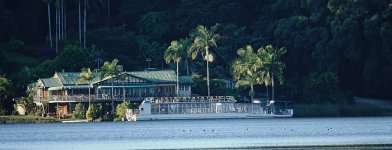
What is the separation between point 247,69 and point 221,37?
7.94 metres

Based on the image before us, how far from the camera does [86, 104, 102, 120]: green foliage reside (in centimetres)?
15625

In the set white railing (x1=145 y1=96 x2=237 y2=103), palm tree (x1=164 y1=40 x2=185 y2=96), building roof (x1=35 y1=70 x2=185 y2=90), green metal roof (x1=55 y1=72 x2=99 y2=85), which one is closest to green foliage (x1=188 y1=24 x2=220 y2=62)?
palm tree (x1=164 y1=40 x2=185 y2=96)

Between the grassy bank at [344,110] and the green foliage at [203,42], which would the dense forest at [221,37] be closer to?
the grassy bank at [344,110]

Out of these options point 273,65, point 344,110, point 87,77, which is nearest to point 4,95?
point 87,77

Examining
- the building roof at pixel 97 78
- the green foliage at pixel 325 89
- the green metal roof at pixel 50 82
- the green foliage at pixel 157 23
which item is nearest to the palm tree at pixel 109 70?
the building roof at pixel 97 78

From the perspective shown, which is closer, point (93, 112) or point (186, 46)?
point (93, 112)

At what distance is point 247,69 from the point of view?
16612 cm

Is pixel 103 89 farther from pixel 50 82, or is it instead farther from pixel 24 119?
pixel 24 119

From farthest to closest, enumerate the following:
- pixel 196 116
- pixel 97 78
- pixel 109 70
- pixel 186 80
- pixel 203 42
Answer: pixel 203 42
pixel 186 80
pixel 97 78
pixel 196 116
pixel 109 70

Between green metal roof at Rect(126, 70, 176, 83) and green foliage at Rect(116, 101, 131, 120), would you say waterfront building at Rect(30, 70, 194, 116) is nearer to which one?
green metal roof at Rect(126, 70, 176, 83)

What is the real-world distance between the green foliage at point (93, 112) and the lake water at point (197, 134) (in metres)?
5.48

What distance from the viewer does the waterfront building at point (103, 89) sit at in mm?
161125

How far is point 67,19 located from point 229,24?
20.9m

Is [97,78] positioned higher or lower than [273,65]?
lower
